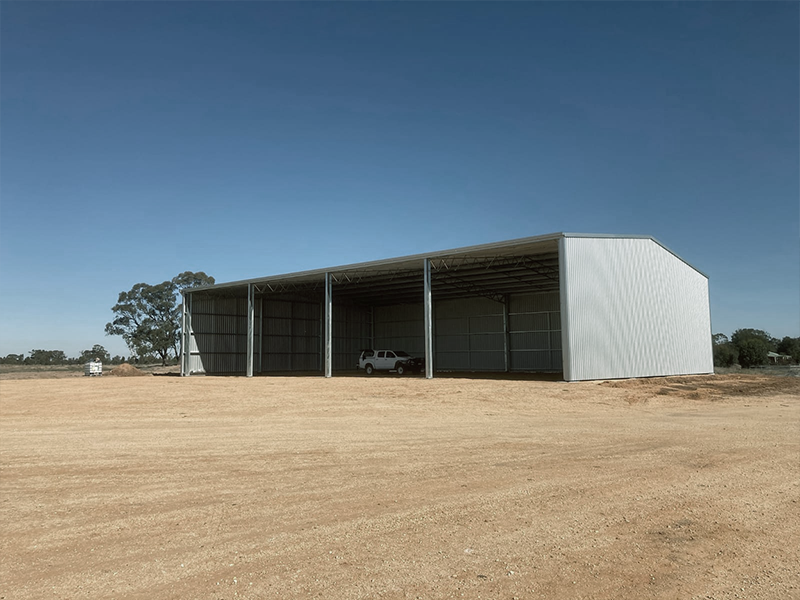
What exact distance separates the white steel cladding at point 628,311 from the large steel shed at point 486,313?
0.06m

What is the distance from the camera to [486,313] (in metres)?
46.1

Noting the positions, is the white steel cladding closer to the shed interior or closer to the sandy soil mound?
the shed interior

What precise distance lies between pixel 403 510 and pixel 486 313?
40233mm

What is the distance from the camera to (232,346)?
4600cm

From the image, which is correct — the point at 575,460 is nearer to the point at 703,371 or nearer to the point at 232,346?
the point at 703,371

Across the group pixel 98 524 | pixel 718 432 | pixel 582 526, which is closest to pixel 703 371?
pixel 718 432

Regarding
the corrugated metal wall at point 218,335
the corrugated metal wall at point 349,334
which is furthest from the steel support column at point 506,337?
the corrugated metal wall at point 218,335

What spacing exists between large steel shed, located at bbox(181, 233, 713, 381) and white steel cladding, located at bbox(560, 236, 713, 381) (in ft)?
0.21

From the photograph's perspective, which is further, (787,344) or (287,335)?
(787,344)

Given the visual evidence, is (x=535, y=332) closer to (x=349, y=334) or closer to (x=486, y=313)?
(x=486, y=313)

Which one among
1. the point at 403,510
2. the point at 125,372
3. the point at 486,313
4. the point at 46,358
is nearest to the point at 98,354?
the point at 46,358

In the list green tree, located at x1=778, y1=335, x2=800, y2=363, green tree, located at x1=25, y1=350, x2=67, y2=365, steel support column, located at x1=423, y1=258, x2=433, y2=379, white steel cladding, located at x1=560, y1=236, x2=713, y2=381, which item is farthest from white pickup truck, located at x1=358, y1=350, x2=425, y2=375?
green tree, located at x1=25, y1=350, x2=67, y2=365

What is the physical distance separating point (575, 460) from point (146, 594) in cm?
680

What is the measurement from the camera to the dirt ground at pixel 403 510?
181 inches
